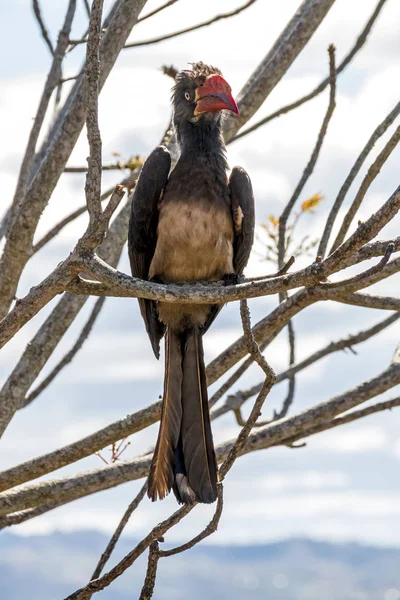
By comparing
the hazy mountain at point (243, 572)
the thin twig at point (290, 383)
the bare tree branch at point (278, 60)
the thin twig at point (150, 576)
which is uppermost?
the hazy mountain at point (243, 572)

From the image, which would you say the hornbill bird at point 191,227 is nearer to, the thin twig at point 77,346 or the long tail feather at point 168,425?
the long tail feather at point 168,425

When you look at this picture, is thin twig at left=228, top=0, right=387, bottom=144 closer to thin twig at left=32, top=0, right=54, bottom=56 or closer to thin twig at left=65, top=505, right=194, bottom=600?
thin twig at left=32, top=0, right=54, bottom=56

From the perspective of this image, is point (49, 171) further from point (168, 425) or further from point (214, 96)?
point (168, 425)

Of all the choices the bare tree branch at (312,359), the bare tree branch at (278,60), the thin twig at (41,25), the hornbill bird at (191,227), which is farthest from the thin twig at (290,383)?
the thin twig at (41,25)

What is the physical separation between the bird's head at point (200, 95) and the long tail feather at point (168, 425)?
1214 millimetres

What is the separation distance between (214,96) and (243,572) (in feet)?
633

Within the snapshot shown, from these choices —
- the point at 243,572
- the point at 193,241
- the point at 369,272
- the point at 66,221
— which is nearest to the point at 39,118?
the point at 66,221

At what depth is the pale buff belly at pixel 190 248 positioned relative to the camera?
5.33 m

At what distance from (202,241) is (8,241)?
0.99 metres

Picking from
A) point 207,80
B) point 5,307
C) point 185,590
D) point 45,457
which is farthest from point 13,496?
point 185,590

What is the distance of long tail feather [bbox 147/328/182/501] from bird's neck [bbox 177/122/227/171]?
3.10 ft

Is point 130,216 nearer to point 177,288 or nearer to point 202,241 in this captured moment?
point 202,241

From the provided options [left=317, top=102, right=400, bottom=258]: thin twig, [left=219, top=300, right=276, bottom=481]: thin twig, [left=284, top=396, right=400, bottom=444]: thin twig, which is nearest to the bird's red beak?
[left=317, top=102, right=400, bottom=258]: thin twig

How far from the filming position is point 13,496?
17.4ft
